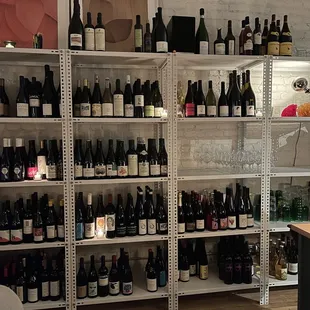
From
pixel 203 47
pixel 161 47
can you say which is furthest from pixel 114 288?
pixel 203 47

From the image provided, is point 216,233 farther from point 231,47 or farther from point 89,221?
point 231,47

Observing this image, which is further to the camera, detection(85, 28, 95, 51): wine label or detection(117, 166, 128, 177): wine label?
detection(117, 166, 128, 177): wine label

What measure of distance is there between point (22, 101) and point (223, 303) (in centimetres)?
226

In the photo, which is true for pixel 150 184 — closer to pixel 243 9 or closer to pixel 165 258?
pixel 165 258

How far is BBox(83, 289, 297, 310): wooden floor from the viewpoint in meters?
2.87

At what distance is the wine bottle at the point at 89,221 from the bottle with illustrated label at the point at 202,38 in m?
1.46

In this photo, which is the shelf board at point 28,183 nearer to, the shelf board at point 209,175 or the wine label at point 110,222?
the wine label at point 110,222

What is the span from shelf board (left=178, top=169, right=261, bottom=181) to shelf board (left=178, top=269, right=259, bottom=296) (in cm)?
86

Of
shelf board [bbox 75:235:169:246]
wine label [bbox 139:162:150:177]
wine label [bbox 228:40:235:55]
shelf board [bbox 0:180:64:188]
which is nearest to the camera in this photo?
shelf board [bbox 0:180:64:188]

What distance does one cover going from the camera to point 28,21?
289cm

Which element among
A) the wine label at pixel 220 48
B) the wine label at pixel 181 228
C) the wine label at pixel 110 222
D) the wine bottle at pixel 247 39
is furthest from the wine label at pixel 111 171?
the wine bottle at pixel 247 39

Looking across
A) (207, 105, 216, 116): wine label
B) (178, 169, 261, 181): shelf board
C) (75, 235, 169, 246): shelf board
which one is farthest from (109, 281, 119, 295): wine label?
(207, 105, 216, 116): wine label

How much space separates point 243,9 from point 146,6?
35.4 inches

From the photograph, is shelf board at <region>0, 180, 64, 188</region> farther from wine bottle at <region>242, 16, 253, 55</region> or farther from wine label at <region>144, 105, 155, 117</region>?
wine bottle at <region>242, 16, 253, 55</region>
